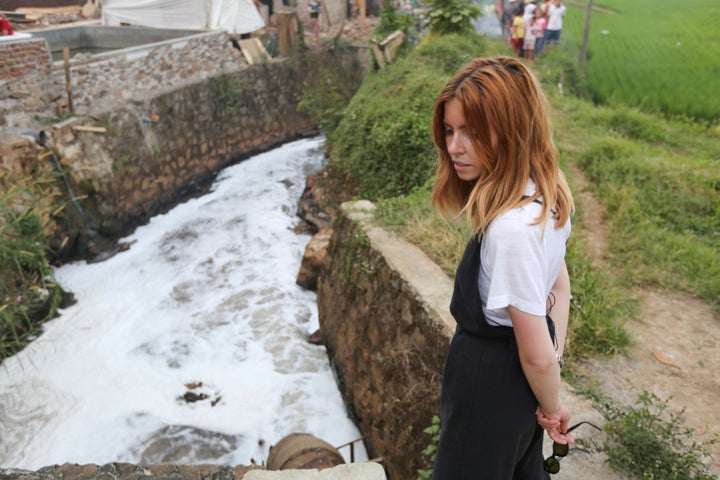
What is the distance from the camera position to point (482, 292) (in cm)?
145

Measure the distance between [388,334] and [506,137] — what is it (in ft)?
8.90

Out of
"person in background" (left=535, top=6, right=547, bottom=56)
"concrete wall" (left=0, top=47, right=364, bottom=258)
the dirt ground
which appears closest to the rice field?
"person in background" (left=535, top=6, right=547, bottom=56)

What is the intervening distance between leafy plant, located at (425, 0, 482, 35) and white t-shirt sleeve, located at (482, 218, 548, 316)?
31.0ft

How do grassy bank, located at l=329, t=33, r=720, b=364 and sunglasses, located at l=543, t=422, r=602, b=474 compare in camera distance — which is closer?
sunglasses, located at l=543, t=422, r=602, b=474

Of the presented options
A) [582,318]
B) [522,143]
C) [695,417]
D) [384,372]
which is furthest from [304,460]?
[522,143]

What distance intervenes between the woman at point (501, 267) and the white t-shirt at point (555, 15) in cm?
989

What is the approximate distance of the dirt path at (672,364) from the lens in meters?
2.74

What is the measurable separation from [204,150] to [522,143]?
998 cm

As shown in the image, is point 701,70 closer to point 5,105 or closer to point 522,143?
point 522,143

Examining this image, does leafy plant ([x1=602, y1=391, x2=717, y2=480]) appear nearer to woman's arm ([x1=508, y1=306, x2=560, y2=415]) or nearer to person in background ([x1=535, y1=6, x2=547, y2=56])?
woman's arm ([x1=508, y1=306, x2=560, y2=415])

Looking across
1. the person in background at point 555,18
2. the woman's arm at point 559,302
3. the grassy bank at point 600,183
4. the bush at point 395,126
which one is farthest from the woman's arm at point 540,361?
the person in background at point 555,18

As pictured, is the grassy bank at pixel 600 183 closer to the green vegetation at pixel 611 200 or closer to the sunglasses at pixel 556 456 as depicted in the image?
the green vegetation at pixel 611 200

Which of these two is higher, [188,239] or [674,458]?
[674,458]

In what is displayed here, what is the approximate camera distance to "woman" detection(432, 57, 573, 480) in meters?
1.32
